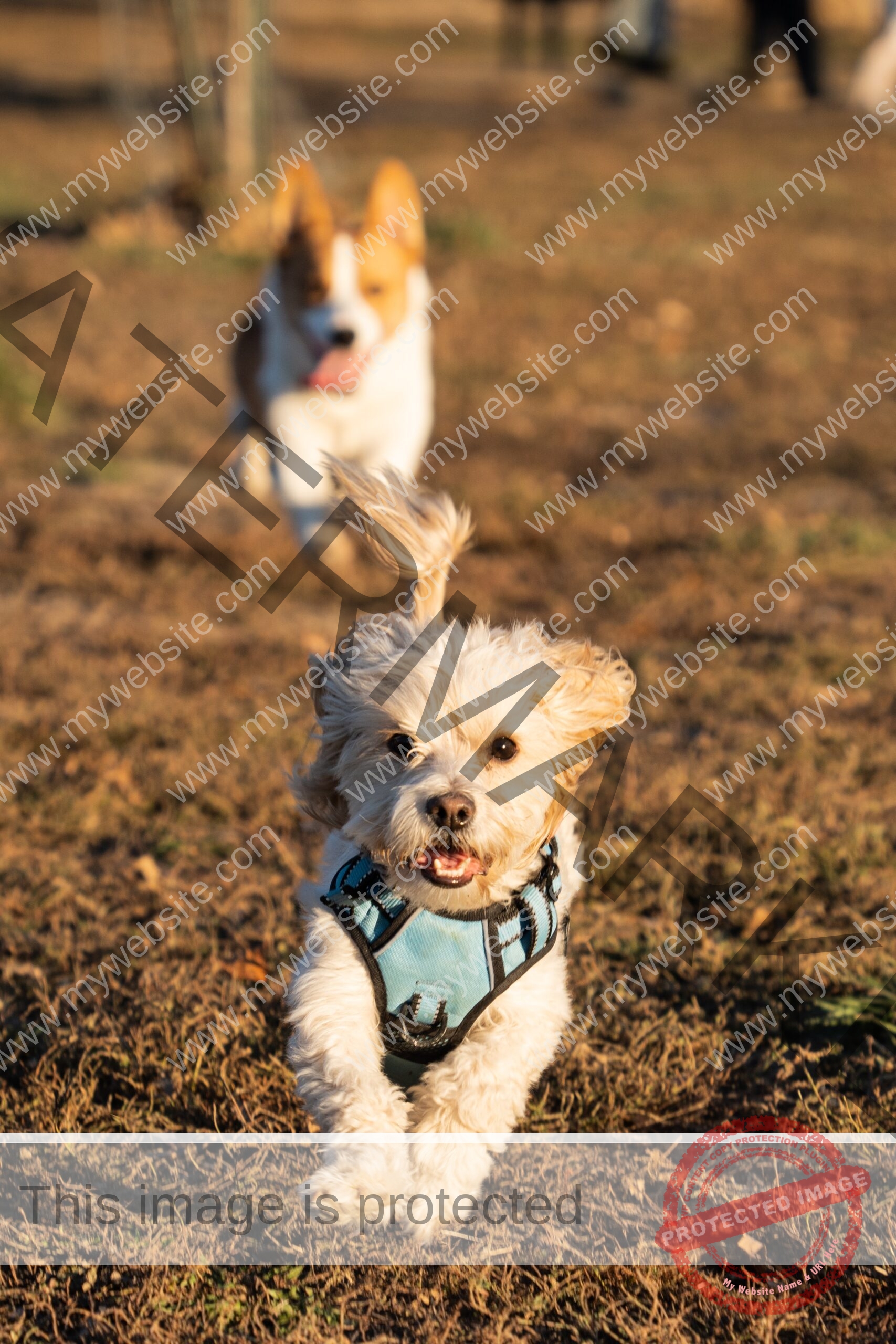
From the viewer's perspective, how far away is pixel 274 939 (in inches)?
132

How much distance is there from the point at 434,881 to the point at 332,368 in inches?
166

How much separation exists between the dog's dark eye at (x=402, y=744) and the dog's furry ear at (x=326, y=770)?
0.15m

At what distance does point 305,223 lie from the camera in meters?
6.23

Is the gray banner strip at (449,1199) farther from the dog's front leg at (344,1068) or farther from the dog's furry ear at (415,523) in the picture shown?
the dog's furry ear at (415,523)

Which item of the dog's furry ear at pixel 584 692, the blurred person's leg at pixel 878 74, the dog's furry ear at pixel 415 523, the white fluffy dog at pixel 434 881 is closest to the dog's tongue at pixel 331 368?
the dog's furry ear at pixel 415 523

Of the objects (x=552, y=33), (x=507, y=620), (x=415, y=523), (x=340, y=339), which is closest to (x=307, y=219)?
(x=340, y=339)

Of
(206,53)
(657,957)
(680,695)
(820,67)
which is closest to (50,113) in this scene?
(206,53)

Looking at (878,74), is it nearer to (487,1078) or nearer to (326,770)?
(326,770)

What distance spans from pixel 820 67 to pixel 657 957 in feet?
87.7

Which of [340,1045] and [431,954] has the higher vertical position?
[431,954]

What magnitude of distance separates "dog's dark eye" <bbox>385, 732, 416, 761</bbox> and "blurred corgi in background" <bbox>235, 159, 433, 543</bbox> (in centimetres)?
341

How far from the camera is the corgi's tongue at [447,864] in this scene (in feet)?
8.13

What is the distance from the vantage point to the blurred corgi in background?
20.1ft

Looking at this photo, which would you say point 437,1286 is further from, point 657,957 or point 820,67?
point 820,67
